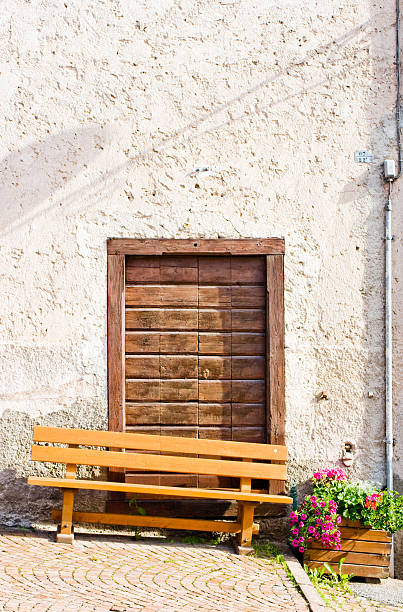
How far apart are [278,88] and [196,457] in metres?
3.25

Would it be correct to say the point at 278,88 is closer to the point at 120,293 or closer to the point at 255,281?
the point at 255,281

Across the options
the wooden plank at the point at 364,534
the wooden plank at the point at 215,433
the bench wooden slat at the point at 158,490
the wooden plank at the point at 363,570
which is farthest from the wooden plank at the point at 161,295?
the wooden plank at the point at 363,570

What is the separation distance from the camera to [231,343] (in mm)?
5953

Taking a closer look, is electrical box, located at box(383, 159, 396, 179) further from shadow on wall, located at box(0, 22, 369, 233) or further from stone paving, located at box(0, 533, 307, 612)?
stone paving, located at box(0, 533, 307, 612)

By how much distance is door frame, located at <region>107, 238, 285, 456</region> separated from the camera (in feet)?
19.0

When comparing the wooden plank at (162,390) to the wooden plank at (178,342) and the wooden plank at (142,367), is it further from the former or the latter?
the wooden plank at (178,342)

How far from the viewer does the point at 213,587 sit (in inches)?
177

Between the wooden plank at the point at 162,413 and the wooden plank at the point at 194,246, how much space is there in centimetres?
130

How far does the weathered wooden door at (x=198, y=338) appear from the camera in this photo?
19.2 feet

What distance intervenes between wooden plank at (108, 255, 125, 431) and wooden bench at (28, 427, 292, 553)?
30 centimetres

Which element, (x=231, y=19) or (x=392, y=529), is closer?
(x=392, y=529)

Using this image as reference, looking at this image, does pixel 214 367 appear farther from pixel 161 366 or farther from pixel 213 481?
pixel 213 481

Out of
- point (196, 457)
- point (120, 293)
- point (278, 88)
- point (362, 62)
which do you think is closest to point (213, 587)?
point (196, 457)

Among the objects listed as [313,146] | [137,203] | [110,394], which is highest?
[313,146]
